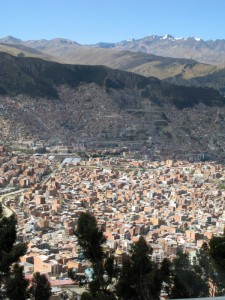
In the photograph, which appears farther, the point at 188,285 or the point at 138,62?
the point at 138,62

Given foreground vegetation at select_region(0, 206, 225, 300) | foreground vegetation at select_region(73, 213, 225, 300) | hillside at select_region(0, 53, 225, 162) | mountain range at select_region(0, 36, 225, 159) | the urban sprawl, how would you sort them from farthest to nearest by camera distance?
hillside at select_region(0, 53, 225, 162) → mountain range at select_region(0, 36, 225, 159) → the urban sprawl → foreground vegetation at select_region(73, 213, 225, 300) → foreground vegetation at select_region(0, 206, 225, 300)

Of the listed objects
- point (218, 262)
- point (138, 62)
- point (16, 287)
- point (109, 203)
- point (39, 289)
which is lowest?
point (109, 203)

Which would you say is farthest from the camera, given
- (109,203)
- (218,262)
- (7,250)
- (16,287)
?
(109,203)

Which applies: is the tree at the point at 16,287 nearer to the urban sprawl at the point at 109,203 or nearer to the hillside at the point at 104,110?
the urban sprawl at the point at 109,203

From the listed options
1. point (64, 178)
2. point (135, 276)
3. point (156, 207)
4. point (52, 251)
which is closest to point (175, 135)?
point (64, 178)

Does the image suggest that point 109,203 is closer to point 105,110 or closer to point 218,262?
point 218,262

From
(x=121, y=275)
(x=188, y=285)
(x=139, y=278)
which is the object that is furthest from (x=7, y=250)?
(x=188, y=285)

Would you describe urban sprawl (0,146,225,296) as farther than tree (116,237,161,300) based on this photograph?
Yes

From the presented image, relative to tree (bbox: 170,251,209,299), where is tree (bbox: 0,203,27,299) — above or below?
above

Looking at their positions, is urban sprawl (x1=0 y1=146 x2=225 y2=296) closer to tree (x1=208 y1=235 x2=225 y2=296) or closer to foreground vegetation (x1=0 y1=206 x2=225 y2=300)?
foreground vegetation (x1=0 y1=206 x2=225 y2=300)

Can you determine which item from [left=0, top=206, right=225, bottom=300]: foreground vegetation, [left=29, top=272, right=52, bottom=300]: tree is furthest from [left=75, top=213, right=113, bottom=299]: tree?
[left=29, top=272, right=52, bottom=300]: tree
